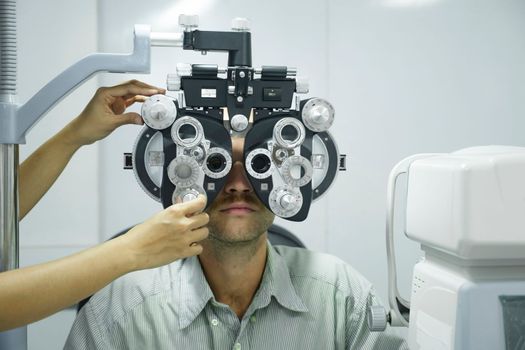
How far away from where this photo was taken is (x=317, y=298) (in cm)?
161

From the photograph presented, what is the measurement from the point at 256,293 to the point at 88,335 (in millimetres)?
446

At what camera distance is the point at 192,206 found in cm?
121

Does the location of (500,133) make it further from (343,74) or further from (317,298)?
(317,298)

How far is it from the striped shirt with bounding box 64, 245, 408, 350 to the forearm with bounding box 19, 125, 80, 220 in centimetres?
32

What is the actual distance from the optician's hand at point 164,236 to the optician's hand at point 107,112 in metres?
0.28

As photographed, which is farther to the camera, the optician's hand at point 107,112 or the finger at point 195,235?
the optician's hand at point 107,112

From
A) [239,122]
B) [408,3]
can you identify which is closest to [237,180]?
[239,122]

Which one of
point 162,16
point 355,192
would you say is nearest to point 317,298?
point 355,192

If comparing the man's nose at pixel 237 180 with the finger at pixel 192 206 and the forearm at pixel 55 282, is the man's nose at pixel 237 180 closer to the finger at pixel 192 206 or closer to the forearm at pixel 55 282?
the finger at pixel 192 206

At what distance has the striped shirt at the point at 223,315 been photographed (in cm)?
149

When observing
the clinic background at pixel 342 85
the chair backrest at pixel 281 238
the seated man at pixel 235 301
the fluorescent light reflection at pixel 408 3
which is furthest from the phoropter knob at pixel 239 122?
the fluorescent light reflection at pixel 408 3

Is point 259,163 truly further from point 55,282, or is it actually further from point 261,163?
point 55,282

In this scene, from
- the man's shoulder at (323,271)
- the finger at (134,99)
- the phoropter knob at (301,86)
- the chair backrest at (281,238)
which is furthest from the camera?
the chair backrest at (281,238)

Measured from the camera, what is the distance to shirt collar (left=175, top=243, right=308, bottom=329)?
151 centimetres
